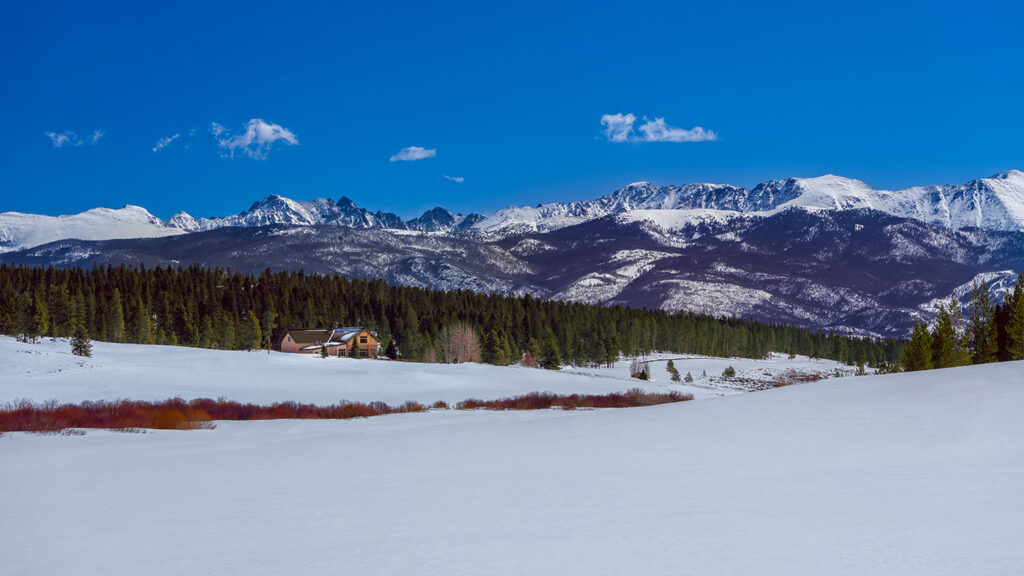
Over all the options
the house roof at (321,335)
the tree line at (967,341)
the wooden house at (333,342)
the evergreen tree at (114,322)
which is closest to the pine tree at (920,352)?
the tree line at (967,341)

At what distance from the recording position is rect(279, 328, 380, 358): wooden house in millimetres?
102438

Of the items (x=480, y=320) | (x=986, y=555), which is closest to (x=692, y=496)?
(x=986, y=555)

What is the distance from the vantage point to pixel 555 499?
38.2ft

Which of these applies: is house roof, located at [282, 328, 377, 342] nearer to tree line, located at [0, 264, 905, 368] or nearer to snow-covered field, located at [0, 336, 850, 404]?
tree line, located at [0, 264, 905, 368]

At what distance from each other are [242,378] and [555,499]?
1876 inches

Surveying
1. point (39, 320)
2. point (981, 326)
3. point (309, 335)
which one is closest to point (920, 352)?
point (981, 326)

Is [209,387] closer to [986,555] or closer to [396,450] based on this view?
[396,450]

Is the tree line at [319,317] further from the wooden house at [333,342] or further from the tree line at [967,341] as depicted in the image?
the tree line at [967,341]

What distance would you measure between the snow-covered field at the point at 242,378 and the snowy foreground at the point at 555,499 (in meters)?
23.5

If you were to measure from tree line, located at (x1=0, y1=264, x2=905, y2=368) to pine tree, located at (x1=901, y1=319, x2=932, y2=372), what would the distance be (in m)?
57.2

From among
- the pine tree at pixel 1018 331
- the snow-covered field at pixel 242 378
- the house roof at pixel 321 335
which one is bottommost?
the snow-covered field at pixel 242 378

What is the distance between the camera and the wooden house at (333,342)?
10244 cm

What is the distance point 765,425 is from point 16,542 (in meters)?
17.6

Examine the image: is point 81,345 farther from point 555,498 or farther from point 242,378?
point 555,498
